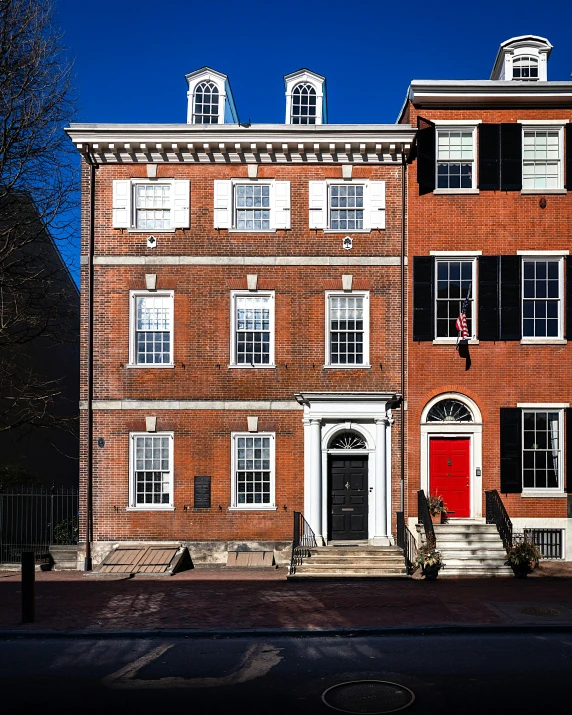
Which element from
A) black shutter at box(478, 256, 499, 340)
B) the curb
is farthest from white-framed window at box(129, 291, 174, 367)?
the curb

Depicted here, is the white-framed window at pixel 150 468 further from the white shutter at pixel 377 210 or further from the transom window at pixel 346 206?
the white shutter at pixel 377 210

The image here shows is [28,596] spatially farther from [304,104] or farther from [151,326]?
[304,104]

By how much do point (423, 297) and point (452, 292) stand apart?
0.85 metres

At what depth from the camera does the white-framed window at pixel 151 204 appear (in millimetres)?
19453

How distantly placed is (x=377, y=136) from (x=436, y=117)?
183cm

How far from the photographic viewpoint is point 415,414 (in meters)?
19.1

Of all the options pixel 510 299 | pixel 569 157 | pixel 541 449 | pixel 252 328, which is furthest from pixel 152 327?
pixel 569 157

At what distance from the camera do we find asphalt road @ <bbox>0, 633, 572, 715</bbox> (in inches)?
329

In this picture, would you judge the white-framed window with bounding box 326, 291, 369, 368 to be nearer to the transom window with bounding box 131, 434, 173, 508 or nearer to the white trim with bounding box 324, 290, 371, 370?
the white trim with bounding box 324, 290, 371, 370

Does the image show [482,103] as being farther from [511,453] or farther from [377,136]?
[511,453]

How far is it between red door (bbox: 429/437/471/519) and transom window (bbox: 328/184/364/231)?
249 inches

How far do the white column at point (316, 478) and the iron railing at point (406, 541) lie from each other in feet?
6.73

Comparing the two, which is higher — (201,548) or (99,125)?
(99,125)

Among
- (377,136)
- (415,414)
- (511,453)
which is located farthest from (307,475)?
(377,136)
